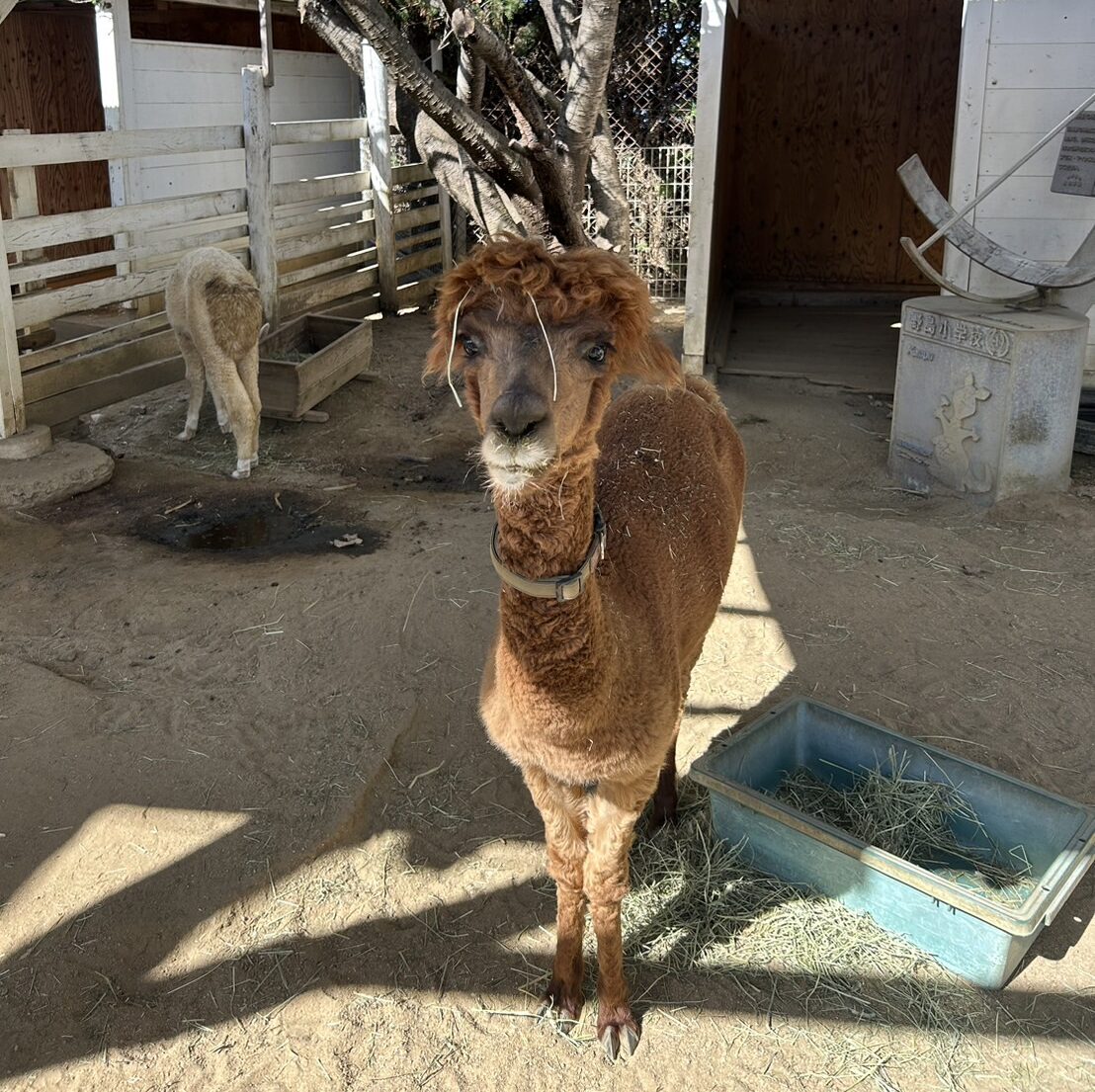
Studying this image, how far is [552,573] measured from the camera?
231 cm

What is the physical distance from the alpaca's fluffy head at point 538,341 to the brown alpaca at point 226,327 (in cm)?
492

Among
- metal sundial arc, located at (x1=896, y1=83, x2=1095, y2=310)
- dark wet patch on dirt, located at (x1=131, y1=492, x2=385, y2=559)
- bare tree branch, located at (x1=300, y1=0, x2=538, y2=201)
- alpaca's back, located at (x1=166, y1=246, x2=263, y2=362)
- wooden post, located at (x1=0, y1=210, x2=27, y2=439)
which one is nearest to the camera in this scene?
bare tree branch, located at (x1=300, y1=0, x2=538, y2=201)

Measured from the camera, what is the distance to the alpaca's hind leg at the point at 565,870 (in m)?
2.70

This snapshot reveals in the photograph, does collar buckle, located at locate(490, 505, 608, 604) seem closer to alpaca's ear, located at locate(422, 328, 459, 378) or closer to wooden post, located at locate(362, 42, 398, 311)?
alpaca's ear, located at locate(422, 328, 459, 378)

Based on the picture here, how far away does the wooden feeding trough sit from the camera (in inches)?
307

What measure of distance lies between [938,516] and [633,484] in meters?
3.64

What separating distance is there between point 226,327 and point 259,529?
151cm

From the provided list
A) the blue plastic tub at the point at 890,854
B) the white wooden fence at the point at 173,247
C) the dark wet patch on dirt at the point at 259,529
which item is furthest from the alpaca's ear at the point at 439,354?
the white wooden fence at the point at 173,247

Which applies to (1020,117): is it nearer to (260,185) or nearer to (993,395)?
(993,395)

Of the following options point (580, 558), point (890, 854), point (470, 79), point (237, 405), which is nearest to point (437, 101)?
point (470, 79)

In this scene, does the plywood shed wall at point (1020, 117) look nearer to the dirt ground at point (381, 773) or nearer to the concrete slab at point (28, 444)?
the dirt ground at point (381, 773)

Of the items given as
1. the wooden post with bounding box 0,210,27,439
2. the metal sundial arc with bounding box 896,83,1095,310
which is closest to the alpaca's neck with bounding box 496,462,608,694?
the metal sundial arc with bounding box 896,83,1095,310

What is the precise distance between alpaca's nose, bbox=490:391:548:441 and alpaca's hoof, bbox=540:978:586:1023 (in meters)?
1.66

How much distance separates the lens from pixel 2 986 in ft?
9.62
